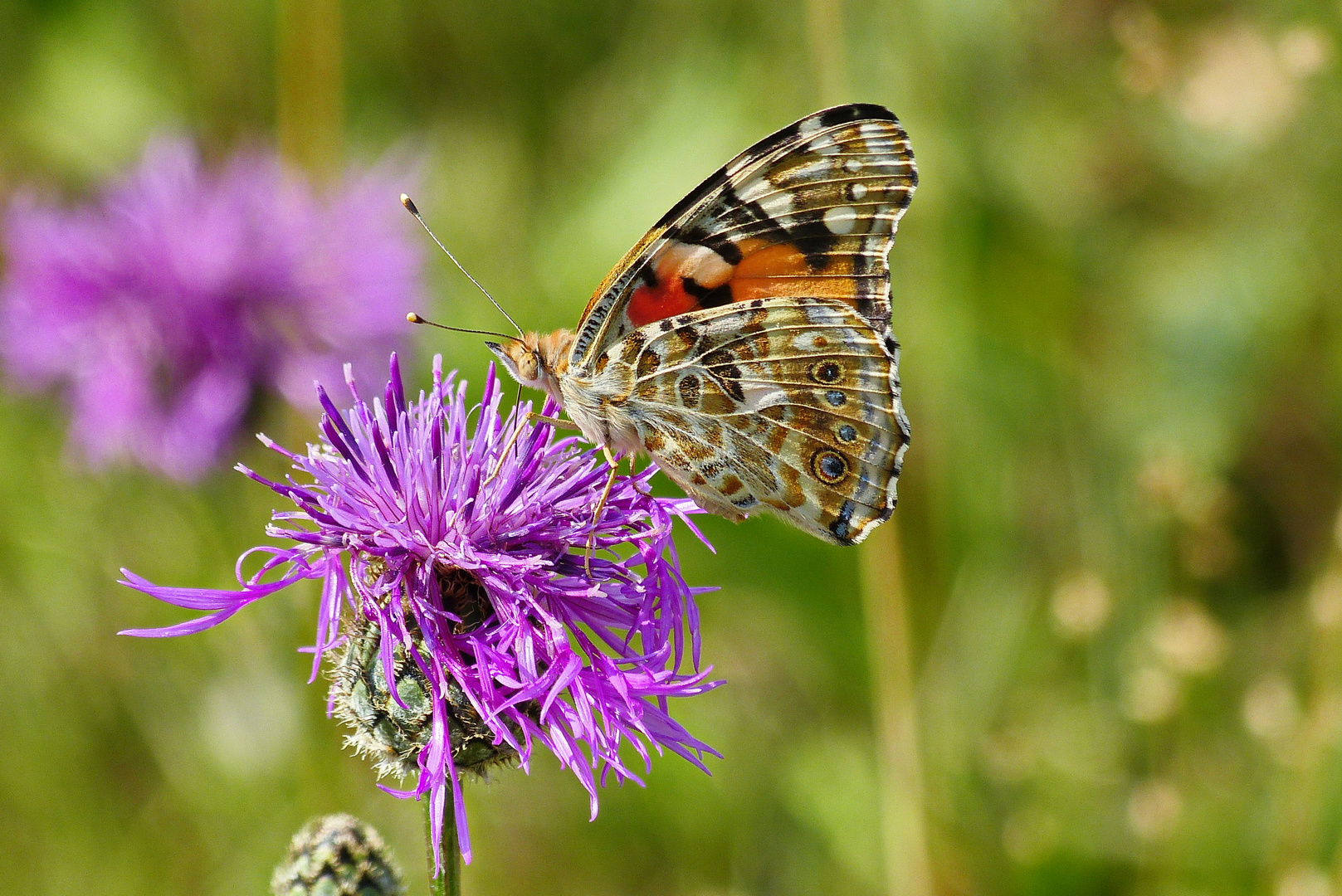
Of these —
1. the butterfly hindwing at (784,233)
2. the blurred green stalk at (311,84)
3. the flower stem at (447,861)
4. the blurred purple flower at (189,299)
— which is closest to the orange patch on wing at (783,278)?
the butterfly hindwing at (784,233)

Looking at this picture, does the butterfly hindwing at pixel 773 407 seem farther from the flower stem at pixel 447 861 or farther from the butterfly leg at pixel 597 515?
the flower stem at pixel 447 861

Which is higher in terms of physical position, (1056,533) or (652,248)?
(652,248)

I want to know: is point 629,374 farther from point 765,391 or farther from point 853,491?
point 853,491

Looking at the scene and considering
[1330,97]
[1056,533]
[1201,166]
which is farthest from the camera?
[1201,166]

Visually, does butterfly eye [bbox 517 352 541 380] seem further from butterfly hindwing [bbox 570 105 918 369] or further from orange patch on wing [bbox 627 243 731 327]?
orange patch on wing [bbox 627 243 731 327]

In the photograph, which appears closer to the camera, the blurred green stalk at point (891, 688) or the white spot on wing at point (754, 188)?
the white spot on wing at point (754, 188)

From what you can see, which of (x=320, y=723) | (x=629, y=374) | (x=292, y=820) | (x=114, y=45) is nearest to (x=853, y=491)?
(x=629, y=374)

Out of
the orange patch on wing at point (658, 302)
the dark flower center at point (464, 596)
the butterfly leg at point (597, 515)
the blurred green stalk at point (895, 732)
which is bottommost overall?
the blurred green stalk at point (895, 732)

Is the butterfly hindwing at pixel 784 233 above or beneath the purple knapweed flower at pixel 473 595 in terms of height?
above
